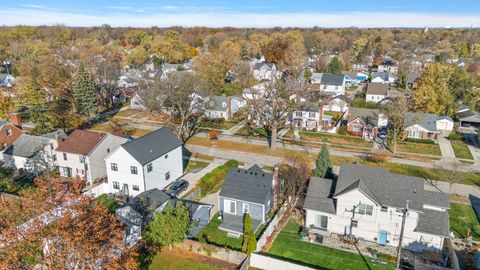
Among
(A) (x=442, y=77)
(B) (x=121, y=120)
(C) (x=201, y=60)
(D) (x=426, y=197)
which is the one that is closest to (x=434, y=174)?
(D) (x=426, y=197)

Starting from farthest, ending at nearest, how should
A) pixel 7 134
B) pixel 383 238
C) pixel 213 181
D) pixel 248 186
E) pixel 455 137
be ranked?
pixel 455 137 → pixel 7 134 → pixel 213 181 → pixel 248 186 → pixel 383 238

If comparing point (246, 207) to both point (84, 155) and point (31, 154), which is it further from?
point (31, 154)

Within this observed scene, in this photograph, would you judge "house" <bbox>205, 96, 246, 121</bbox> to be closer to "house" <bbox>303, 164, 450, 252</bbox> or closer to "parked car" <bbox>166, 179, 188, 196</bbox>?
"parked car" <bbox>166, 179, 188, 196</bbox>

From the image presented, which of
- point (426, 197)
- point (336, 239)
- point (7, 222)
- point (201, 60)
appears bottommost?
point (336, 239)

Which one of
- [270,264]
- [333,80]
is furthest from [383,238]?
[333,80]

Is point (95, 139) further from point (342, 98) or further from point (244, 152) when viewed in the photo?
point (342, 98)

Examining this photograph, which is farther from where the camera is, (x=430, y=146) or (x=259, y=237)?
(x=430, y=146)

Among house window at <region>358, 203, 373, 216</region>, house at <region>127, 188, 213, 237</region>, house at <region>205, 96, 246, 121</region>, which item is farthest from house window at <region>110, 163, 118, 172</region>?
house at <region>205, 96, 246, 121</region>
